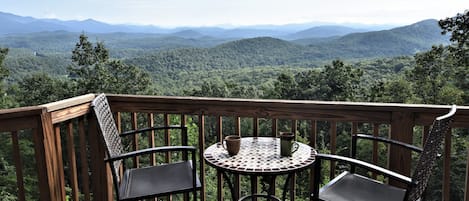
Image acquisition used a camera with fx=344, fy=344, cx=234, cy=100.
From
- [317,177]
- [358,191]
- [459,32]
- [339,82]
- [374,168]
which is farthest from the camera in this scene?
[339,82]

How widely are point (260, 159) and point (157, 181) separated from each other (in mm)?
648

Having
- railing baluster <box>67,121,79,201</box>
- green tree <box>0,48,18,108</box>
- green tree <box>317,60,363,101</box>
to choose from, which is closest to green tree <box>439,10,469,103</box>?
green tree <box>317,60,363,101</box>

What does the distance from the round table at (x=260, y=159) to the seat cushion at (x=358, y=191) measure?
0.19 meters

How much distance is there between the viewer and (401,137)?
7.05 feet

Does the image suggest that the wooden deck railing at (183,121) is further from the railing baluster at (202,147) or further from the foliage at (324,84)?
the foliage at (324,84)

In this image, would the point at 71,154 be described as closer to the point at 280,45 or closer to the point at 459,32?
the point at 459,32

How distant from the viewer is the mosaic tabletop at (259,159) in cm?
179

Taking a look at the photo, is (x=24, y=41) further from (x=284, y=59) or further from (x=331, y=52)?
(x=331, y=52)

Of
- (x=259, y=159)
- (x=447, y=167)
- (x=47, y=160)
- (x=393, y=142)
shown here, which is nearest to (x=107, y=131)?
(x=47, y=160)

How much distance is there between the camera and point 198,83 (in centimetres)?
2017

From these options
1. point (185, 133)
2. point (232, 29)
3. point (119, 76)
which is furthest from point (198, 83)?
point (232, 29)

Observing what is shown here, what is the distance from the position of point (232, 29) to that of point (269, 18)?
18.0m

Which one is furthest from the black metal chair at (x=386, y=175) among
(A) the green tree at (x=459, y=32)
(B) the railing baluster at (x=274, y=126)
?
(A) the green tree at (x=459, y=32)

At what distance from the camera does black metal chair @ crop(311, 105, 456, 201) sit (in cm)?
147
